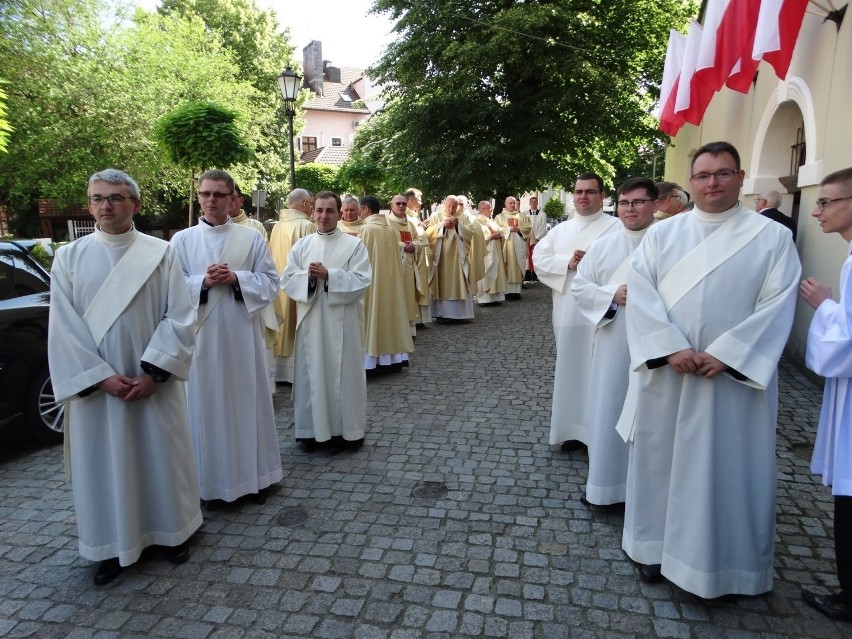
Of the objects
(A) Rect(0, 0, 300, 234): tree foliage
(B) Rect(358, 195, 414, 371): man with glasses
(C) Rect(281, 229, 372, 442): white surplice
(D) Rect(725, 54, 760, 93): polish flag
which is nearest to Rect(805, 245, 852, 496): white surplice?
(C) Rect(281, 229, 372, 442): white surplice

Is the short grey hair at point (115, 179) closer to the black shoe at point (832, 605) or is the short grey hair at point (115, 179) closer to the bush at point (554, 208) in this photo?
the black shoe at point (832, 605)

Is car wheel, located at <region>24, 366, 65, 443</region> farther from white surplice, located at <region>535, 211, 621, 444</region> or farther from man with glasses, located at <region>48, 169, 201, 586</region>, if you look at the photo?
white surplice, located at <region>535, 211, 621, 444</region>

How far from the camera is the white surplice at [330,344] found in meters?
4.91

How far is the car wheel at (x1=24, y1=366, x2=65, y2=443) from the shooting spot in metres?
5.07

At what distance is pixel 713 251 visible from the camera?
2.90 meters

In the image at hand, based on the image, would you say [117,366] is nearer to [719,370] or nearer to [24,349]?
[24,349]

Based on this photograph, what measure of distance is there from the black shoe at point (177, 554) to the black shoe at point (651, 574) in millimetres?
2472

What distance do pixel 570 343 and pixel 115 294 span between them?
3177 mm

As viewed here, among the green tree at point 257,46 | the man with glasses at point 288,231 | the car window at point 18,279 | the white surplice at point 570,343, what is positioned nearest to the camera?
the white surplice at point 570,343

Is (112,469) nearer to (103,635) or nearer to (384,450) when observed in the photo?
(103,635)

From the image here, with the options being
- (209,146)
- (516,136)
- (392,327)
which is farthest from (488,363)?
(516,136)

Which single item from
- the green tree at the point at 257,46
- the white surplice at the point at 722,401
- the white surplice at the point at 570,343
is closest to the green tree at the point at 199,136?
the white surplice at the point at 570,343

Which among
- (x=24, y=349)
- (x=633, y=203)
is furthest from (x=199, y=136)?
(x=633, y=203)

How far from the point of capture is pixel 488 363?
7.98 meters
